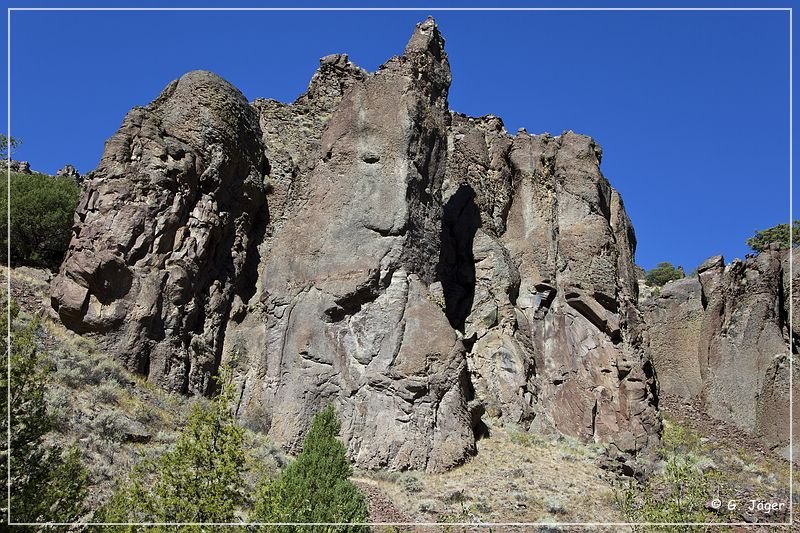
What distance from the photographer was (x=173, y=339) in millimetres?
22266

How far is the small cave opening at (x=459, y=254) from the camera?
28.1 meters

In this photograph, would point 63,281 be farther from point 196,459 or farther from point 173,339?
point 196,459

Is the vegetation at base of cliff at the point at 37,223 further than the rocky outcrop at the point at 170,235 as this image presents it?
Yes

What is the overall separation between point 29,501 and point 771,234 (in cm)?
5602

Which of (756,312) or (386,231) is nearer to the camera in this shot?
(386,231)

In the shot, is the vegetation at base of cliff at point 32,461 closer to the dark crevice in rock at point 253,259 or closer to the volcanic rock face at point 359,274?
the volcanic rock face at point 359,274

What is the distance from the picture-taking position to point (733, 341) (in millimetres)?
30438

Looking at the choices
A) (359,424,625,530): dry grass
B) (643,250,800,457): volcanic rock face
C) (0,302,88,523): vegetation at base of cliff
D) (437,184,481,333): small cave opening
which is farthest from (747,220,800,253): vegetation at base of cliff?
(0,302,88,523): vegetation at base of cliff

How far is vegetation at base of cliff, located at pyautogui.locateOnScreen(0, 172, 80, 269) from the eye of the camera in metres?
25.8

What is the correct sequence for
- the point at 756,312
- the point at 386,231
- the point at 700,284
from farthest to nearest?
the point at 700,284 → the point at 756,312 → the point at 386,231

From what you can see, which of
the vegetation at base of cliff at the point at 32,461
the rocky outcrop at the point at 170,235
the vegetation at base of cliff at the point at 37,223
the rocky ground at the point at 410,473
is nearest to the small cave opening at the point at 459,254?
the rocky ground at the point at 410,473

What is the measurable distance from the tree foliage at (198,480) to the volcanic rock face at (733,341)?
23351 millimetres

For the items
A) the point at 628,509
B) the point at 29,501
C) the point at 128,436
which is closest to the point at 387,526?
the point at 628,509

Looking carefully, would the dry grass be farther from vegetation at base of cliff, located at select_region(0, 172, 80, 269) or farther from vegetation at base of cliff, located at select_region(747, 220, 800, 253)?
vegetation at base of cliff, located at select_region(747, 220, 800, 253)
